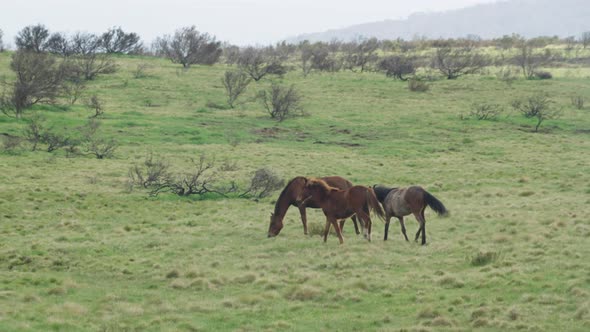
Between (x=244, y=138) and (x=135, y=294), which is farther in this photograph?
(x=244, y=138)

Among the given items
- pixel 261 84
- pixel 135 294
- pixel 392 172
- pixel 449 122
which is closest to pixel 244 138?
pixel 392 172

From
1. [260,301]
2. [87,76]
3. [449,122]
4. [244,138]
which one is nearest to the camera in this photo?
[260,301]

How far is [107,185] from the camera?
24.8m

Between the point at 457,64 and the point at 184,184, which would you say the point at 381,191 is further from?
the point at 457,64

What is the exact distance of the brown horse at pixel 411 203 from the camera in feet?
53.6

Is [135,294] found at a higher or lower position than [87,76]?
lower

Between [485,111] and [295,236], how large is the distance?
27.8m

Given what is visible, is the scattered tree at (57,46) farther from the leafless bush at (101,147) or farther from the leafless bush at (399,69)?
the leafless bush at (101,147)

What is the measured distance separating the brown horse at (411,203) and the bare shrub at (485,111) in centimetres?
2620

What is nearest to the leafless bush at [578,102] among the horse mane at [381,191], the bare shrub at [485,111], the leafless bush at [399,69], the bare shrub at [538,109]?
the bare shrub at [538,109]

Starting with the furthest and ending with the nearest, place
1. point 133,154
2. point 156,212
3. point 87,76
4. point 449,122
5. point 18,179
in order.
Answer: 1. point 87,76
2. point 449,122
3. point 133,154
4. point 18,179
5. point 156,212

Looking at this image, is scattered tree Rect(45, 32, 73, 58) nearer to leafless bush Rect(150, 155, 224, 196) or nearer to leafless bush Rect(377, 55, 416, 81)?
leafless bush Rect(377, 55, 416, 81)

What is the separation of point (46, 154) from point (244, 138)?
966 cm

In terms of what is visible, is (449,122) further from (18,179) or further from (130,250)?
(130,250)
